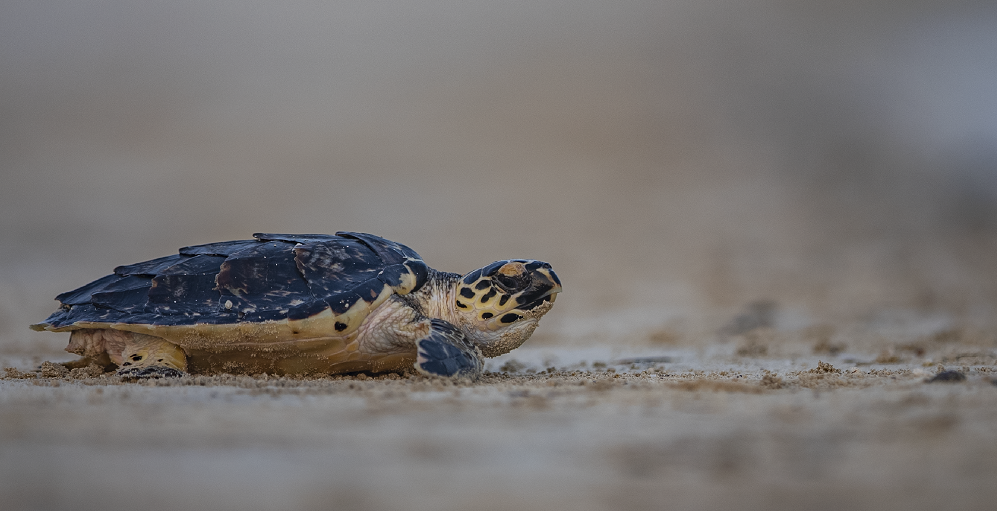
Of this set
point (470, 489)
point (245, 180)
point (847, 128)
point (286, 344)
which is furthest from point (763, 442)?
point (847, 128)

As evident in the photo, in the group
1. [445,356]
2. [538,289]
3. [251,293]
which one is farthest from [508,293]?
[251,293]

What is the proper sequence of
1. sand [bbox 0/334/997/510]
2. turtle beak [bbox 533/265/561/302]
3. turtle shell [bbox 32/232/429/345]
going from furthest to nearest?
1. turtle beak [bbox 533/265/561/302]
2. turtle shell [bbox 32/232/429/345]
3. sand [bbox 0/334/997/510]

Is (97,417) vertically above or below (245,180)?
below

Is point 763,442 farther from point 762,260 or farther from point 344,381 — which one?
point 762,260

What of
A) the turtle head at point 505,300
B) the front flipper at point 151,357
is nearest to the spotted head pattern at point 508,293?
the turtle head at point 505,300

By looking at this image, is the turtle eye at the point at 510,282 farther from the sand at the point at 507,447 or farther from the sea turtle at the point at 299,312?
the sand at the point at 507,447

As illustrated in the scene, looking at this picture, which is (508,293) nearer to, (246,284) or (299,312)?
(299,312)

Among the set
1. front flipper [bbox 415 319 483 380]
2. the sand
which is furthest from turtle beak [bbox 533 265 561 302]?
the sand

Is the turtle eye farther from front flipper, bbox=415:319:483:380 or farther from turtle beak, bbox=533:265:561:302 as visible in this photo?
front flipper, bbox=415:319:483:380
